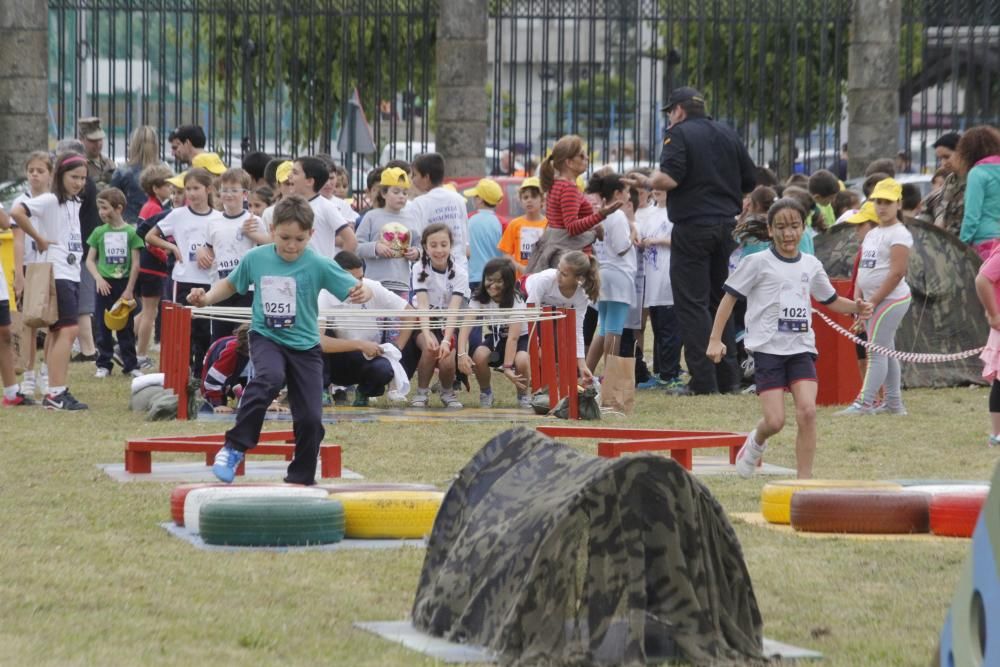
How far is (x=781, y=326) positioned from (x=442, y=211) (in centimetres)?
556

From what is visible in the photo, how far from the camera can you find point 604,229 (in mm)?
14891

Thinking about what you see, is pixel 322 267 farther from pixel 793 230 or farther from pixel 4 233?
pixel 4 233

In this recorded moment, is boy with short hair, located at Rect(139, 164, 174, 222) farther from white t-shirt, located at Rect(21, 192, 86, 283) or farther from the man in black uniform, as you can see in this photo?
the man in black uniform

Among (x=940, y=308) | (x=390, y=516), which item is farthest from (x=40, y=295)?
(x=940, y=308)

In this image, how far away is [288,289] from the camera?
9.44m

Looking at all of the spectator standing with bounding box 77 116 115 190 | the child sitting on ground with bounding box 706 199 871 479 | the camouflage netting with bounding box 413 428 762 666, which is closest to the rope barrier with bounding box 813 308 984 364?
the child sitting on ground with bounding box 706 199 871 479

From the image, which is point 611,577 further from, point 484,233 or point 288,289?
point 484,233

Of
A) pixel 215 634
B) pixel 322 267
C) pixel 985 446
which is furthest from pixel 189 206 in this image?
pixel 215 634

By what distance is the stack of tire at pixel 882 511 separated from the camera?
8086 mm

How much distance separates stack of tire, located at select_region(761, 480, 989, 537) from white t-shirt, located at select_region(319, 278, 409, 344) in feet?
17.2

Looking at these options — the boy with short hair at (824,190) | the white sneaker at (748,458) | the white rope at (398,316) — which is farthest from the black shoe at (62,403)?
the boy with short hair at (824,190)

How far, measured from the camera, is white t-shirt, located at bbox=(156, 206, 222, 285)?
14531 mm

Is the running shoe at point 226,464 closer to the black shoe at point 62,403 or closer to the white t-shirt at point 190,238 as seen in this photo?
the black shoe at point 62,403

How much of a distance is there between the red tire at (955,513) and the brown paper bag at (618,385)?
566 centimetres
